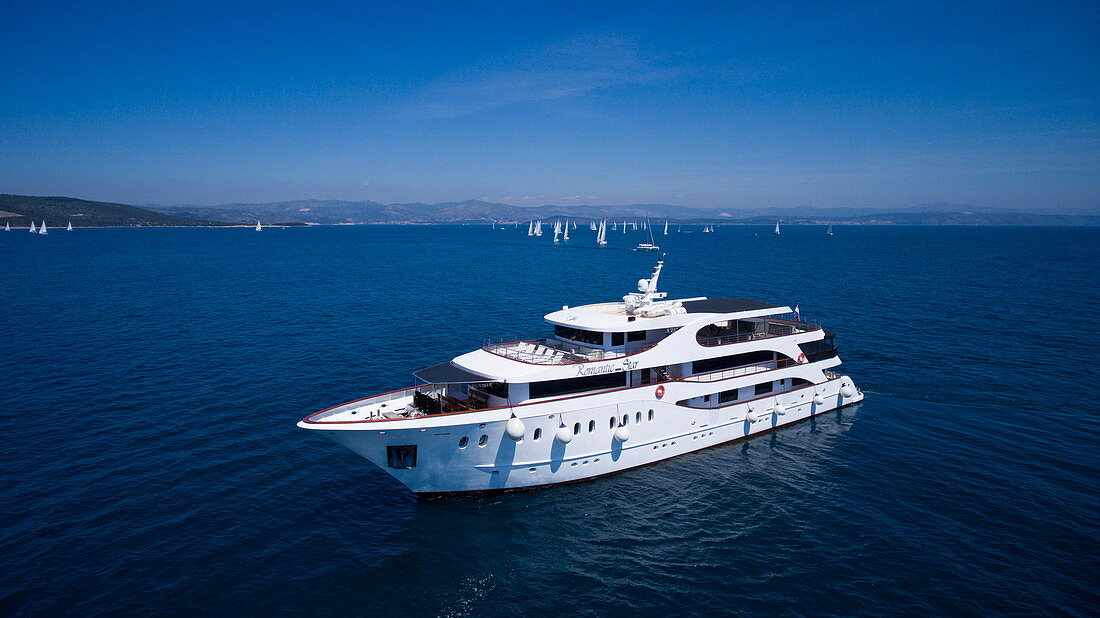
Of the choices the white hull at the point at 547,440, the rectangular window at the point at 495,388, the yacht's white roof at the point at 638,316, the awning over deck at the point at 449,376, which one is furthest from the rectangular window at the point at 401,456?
the yacht's white roof at the point at 638,316

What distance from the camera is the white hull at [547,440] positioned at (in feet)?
66.0

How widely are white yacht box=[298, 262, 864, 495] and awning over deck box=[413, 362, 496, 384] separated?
0.26 feet

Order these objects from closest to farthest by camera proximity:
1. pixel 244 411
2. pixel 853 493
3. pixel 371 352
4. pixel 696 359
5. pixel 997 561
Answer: pixel 997 561, pixel 853 493, pixel 696 359, pixel 244 411, pixel 371 352

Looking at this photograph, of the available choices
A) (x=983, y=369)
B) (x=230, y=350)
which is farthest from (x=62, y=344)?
(x=983, y=369)

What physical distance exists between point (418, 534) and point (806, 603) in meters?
12.2

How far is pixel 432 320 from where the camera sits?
52781mm

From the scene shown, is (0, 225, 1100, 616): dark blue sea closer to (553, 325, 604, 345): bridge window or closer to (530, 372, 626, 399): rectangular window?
(530, 372, 626, 399): rectangular window

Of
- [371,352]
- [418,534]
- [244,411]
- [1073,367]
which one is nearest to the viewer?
[418,534]

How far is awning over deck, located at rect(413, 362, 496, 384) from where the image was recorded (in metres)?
21.8

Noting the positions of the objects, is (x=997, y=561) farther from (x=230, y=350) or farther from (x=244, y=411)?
(x=230, y=350)

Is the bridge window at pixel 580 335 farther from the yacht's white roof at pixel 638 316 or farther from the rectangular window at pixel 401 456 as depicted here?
the rectangular window at pixel 401 456

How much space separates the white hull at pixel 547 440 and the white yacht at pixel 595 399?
5cm

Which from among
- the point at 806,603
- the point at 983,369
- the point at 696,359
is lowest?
the point at 806,603

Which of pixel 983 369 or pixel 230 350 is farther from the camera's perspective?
pixel 230 350
